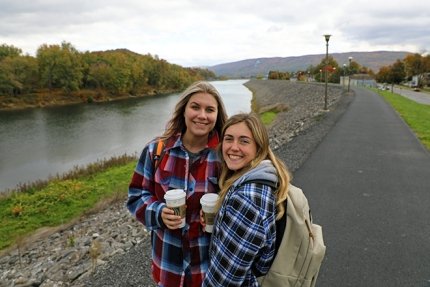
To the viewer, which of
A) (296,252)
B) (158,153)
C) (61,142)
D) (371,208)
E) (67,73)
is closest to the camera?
(296,252)

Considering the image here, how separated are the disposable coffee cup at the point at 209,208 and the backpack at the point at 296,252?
16.7 inches

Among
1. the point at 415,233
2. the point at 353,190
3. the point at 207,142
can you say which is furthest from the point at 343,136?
the point at 207,142

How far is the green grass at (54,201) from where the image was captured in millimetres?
10039

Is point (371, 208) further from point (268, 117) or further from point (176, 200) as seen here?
point (268, 117)

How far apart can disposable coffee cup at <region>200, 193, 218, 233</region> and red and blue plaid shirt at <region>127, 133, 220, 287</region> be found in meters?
0.15

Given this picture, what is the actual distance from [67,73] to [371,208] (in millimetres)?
68398

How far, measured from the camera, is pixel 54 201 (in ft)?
37.9

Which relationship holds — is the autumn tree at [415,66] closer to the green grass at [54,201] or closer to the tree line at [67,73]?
the tree line at [67,73]

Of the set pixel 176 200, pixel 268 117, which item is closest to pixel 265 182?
pixel 176 200

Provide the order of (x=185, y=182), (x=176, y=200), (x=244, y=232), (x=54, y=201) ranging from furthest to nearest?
(x=54, y=201), (x=185, y=182), (x=176, y=200), (x=244, y=232)

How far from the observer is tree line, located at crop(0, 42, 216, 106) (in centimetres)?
5944

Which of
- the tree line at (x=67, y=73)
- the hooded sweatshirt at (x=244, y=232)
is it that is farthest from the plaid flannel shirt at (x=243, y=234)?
the tree line at (x=67, y=73)

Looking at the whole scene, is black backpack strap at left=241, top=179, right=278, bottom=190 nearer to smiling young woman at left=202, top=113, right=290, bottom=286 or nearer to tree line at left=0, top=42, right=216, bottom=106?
smiling young woman at left=202, top=113, right=290, bottom=286

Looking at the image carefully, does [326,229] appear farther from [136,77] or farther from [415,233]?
[136,77]
